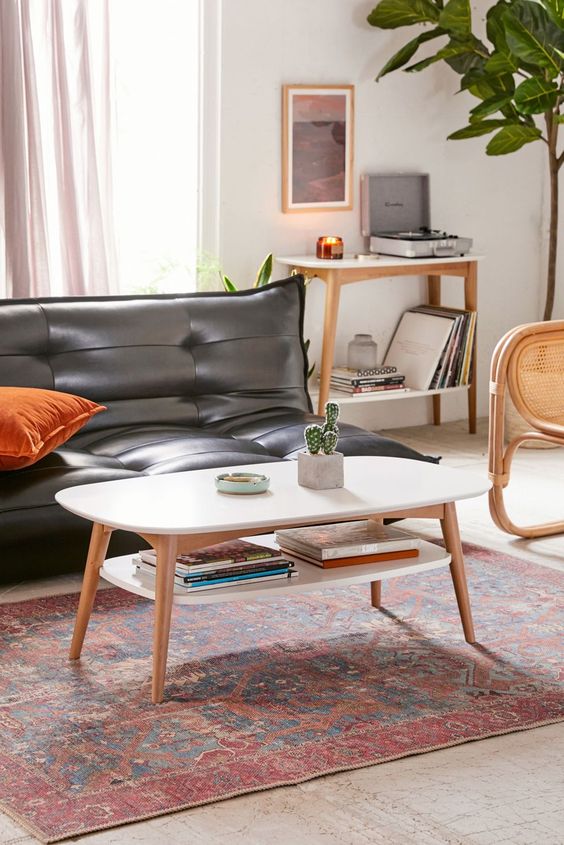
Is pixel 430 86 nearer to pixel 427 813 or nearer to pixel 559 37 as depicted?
pixel 559 37

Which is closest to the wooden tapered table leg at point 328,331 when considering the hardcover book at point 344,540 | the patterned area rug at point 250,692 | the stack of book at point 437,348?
the stack of book at point 437,348

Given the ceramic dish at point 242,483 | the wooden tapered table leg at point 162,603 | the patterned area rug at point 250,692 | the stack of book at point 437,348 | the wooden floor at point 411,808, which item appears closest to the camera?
the wooden floor at point 411,808

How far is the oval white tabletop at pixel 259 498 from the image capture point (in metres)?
2.88

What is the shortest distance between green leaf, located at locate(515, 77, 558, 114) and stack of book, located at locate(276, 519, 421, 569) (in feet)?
9.49

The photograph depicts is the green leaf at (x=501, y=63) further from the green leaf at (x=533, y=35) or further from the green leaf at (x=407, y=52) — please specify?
the green leaf at (x=407, y=52)

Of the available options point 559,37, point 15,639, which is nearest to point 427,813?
point 15,639

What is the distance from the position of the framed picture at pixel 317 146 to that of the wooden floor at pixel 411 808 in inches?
139

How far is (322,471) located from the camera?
3197 mm

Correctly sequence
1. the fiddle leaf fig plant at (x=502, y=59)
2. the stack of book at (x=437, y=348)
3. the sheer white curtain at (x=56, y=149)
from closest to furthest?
the sheer white curtain at (x=56, y=149), the fiddle leaf fig plant at (x=502, y=59), the stack of book at (x=437, y=348)

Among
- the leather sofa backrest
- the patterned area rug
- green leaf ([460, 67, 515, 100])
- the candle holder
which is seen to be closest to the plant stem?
green leaf ([460, 67, 515, 100])

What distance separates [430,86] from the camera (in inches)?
244

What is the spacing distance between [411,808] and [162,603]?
2.38 ft

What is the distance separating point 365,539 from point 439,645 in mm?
344

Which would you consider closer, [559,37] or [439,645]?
[439,645]
